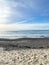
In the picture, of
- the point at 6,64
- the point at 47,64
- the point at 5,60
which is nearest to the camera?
the point at 47,64

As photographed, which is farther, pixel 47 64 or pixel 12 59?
pixel 12 59

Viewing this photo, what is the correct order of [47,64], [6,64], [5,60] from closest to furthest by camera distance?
[47,64] < [6,64] < [5,60]

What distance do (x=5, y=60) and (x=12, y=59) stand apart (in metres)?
0.33

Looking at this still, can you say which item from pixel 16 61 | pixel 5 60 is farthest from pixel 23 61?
pixel 5 60

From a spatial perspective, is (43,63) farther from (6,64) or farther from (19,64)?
(6,64)

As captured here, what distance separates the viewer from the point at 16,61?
8.28 metres

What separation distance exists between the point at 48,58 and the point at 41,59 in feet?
1.05

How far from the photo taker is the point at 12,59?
8719 mm

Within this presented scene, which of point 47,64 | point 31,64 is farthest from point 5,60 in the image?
point 47,64

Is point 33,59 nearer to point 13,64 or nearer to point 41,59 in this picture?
point 41,59

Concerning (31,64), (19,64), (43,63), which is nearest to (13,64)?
(19,64)

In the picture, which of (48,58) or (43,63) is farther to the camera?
(48,58)

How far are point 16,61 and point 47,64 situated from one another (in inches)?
60.7

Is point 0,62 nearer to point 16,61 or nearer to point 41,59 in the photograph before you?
point 16,61
